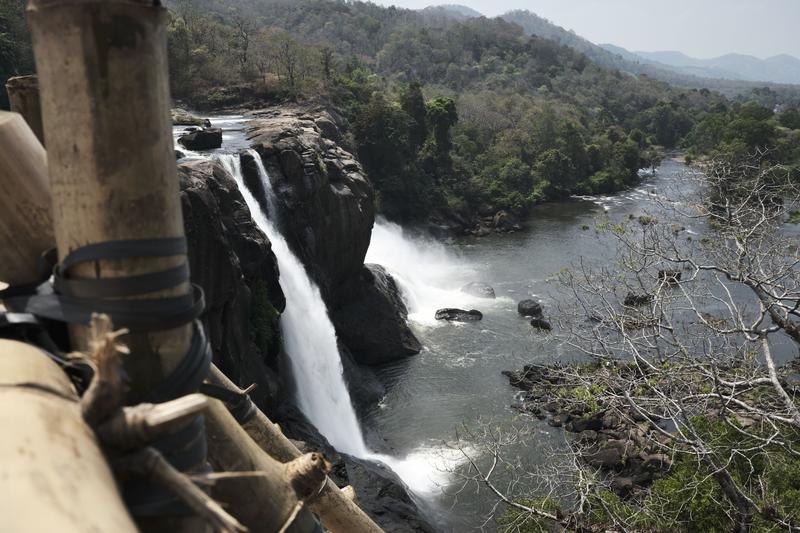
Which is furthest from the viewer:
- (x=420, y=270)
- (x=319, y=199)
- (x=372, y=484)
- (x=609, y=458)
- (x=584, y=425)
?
(x=420, y=270)

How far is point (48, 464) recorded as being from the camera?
1.03m

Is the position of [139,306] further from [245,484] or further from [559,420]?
[559,420]

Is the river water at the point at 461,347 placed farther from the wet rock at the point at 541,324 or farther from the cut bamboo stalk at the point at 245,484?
the cut bamboo stalk at the point at 245,484

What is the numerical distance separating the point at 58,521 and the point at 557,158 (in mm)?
48504

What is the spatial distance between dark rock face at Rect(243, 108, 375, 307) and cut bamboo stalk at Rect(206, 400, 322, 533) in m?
16.6

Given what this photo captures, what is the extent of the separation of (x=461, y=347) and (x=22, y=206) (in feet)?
65.9

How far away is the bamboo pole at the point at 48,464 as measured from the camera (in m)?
0.95

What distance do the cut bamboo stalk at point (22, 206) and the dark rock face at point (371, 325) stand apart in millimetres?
18740

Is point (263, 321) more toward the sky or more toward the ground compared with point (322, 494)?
more toward the ground

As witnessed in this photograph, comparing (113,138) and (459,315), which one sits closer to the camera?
(113,138)

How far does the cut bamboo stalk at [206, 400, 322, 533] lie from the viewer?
5.69 ft

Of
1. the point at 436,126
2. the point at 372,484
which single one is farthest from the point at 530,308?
the point at 436,126

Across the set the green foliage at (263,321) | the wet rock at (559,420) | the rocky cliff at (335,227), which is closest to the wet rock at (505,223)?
the rocky cliff at (335,227)

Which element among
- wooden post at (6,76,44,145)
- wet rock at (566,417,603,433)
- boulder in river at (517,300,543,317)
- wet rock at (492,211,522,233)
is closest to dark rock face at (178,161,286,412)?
wet rock at (566,417,603,433)
